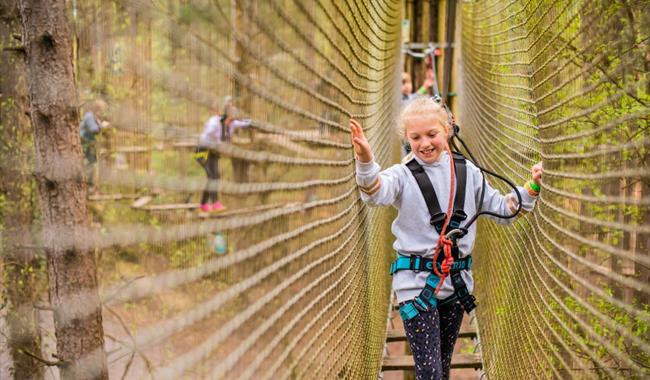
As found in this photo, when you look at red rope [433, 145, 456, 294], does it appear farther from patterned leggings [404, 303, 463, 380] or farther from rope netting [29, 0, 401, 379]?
rope netting [29, 0, 401, 379]

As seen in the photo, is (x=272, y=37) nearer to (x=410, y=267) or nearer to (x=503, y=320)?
(x=410, y=267)

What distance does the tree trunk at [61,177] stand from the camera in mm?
2430

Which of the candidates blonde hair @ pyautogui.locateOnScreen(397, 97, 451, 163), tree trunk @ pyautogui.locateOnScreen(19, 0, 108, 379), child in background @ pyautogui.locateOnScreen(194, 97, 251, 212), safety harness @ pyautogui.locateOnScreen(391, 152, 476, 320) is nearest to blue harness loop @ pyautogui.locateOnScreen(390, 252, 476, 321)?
safety harness @ pyautogui.locateOnScreen(391, 152, 476, 320)

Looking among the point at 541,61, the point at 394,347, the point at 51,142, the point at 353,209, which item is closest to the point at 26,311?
the point at 51,142

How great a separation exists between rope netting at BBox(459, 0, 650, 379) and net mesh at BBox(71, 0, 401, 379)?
1.49ft

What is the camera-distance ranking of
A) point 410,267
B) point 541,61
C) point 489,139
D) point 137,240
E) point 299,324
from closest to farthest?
1. point 137,240
2. point 299,324
3. point 410,267
4. point 541,61
5. point 489,139

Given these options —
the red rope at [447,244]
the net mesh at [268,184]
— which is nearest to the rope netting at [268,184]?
the net mesh at [268,184]

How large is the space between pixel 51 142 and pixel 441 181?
1257mm

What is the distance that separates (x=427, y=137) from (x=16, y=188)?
9.25 feet

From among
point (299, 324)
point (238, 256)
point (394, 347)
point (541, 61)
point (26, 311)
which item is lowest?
point (394, 347)

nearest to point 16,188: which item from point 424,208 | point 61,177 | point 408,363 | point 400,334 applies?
point 61,177

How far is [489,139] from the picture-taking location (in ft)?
11.7

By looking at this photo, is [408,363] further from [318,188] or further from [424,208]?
[318,188]

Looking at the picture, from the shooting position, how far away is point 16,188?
4.15m
